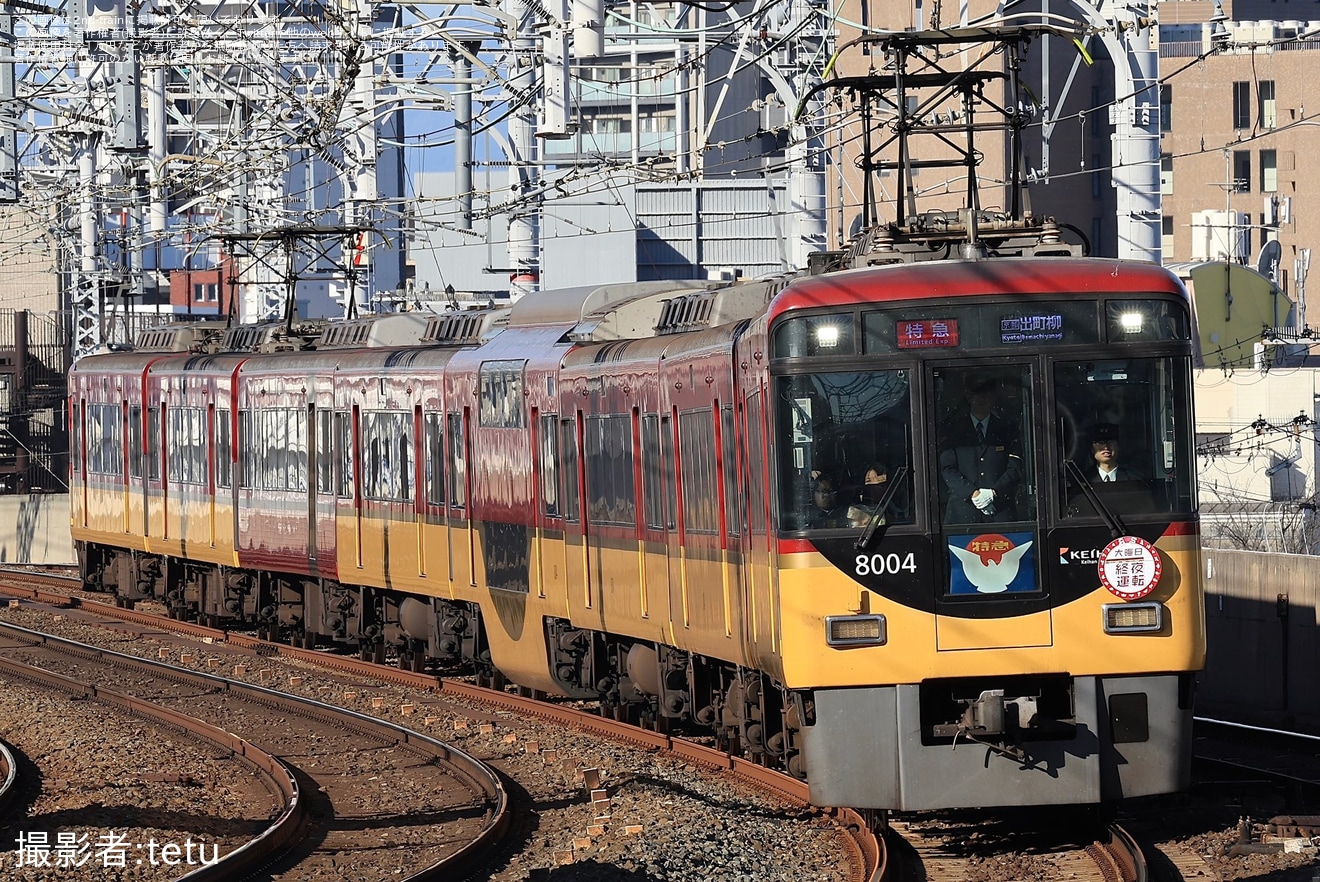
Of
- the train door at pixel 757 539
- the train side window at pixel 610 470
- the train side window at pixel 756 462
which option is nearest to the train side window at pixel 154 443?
the train side window at pixel 610 470

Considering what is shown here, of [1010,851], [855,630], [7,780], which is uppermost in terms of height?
[855,630]

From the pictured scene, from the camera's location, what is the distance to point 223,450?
22875 mm

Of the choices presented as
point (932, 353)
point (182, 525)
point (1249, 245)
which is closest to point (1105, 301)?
point (932, 353)

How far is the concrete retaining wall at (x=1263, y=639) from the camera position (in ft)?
53.7

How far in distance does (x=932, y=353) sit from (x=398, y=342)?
1100 cm

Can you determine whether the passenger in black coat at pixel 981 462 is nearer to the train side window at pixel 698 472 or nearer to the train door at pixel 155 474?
the train side window at pixel 698 472

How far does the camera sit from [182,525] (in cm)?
2409

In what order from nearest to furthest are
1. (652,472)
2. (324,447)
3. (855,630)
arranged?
1. (855,630)
2. (652,472)
3. (324,447)

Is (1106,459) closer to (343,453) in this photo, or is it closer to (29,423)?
(343,453)

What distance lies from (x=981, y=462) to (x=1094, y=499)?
0.53 meters

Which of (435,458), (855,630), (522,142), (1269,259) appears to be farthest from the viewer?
(1269,259)

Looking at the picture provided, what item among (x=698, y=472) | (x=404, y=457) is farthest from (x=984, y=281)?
(x=404, y=457)

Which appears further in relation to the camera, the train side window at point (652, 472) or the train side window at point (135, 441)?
the train side window at point (135, 441)

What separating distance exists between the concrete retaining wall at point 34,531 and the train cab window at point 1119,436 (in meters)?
29.7
